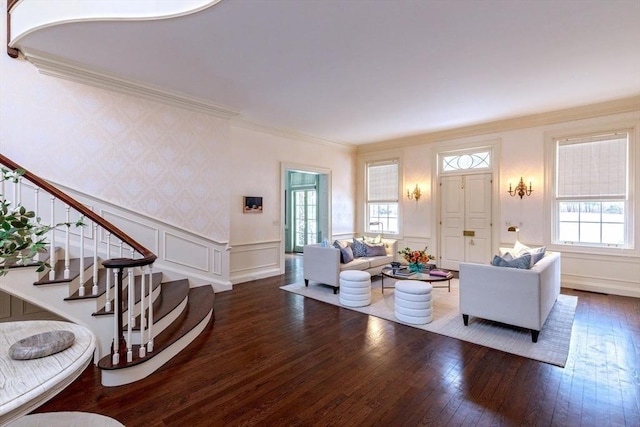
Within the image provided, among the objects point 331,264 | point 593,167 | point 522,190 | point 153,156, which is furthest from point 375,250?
point 153,156

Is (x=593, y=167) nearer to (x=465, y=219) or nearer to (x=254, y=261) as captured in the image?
(x=465, y=219)

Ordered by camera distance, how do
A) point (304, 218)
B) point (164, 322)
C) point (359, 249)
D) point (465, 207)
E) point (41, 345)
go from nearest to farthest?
point (41, 345) < point (164, 322) < point (359, 249) < point (465, 207) < point (304, 218)

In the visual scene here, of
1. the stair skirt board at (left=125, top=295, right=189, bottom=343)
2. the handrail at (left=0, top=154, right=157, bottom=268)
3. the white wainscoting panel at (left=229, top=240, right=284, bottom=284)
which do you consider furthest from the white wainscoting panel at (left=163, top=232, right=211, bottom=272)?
the handrail at (left=0, top=154, right=157, bottom=268)

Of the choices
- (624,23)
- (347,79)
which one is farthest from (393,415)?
(624,23)

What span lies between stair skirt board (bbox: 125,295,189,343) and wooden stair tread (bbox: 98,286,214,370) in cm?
4

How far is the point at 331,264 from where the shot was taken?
5.00 m

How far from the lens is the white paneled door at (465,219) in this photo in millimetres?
6227

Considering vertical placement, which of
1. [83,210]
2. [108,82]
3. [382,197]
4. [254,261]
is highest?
[108,82]

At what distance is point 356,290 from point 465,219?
3.47m

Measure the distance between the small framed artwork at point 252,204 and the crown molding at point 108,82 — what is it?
5.35 ft

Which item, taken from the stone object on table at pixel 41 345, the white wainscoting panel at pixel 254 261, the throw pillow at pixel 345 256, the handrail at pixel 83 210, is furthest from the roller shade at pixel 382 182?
the stone object on table at pixel 41 345

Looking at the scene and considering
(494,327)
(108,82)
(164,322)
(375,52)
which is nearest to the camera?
(164,322)

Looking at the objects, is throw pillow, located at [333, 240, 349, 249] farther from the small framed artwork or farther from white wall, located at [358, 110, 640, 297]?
white wall, located at [358, 110, 640, 297]

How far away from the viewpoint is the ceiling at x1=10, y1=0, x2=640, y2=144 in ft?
8.82
